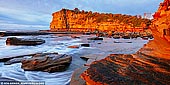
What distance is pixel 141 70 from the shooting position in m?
3.62

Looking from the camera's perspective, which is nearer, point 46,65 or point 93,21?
point 46,65

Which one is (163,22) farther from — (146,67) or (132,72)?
(132,72)

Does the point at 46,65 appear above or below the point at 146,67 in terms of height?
below

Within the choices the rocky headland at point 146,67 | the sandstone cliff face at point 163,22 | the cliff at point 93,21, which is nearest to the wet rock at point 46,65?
the rocky headland at point 146,67

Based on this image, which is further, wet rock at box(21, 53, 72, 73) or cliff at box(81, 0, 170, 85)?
wet rock at box(21, 53, 72, 73)

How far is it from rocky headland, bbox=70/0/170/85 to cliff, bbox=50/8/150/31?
93099mm

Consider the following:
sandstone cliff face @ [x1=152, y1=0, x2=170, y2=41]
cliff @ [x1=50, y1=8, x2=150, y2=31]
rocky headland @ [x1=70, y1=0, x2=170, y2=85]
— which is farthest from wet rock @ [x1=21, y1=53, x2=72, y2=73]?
cliff @ [x1=50, y1=8, x2=150, y2=31]

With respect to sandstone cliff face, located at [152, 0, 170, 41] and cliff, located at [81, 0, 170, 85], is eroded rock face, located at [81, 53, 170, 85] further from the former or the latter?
sandstone cliff face, located at [152, 0, 170, 41]

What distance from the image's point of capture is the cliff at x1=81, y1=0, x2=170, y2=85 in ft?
10.7

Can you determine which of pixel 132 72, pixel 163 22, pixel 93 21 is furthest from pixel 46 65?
pixel 93 21

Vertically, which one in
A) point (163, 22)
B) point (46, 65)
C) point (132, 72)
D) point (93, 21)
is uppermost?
point (93, 21)

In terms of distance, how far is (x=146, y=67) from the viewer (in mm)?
3738

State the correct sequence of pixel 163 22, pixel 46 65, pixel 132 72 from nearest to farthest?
pixel 132 72
pixel 163 22
pixel 46 65

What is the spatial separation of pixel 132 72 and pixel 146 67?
1.36ft
